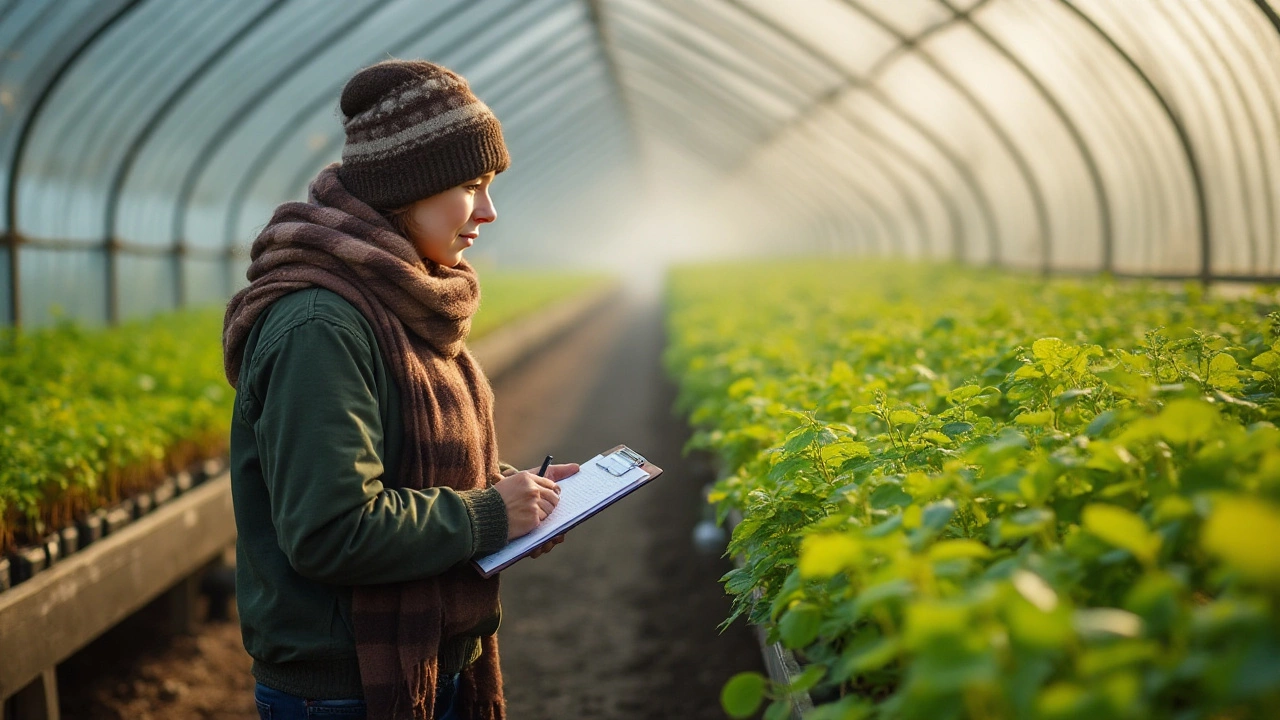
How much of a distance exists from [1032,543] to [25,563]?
10.6 feet

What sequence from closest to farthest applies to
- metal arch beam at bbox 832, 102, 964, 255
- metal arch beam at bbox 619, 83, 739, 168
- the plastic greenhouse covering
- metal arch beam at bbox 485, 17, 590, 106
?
the plastic greenhouse covering → metal arch beam at bbox 832, 102, 964, 255 → metal arch beam at bbox 485, 17, 590, 106 → metal arch beam at bbox 619, 83, 739, 168

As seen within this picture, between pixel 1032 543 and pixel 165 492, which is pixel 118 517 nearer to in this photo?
pixel 165 492

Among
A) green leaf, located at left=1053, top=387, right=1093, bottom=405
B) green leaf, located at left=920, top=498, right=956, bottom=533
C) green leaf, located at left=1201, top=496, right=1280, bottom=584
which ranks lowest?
green leaf, located at left=920, top=498, right=956, bottom=533

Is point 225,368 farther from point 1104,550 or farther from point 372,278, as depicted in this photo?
point 1104,550

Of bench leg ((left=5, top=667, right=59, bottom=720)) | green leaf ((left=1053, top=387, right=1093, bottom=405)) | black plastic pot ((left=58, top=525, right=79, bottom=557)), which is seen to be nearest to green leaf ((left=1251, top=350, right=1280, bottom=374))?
green leaf ((left=1053, top=387, right=1093, bottom=405))

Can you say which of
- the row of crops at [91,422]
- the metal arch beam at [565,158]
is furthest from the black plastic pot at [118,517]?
the metal arch beam at [565,158]

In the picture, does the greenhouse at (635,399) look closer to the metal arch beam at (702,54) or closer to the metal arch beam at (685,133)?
the metal arch beam at (702,54)

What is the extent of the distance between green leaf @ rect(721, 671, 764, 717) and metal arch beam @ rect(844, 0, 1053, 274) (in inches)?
292

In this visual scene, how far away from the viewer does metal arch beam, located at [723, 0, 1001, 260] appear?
10.3m

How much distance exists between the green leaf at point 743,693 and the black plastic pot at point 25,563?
287 centimetres

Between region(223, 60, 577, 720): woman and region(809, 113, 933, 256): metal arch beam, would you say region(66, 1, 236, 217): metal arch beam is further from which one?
region(809, 113, 933, 256): metal arch beam

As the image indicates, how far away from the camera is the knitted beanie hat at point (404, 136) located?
6.27 feet

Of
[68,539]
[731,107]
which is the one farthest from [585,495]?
[731,107]

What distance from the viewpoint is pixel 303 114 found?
1207cm
